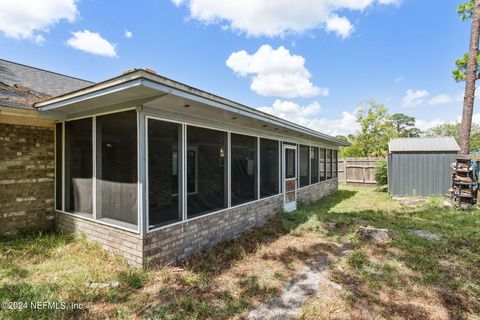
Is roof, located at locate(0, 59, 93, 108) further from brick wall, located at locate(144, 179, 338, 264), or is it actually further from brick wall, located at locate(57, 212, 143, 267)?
brick wall, located at locate(144, 179, 338, 264)

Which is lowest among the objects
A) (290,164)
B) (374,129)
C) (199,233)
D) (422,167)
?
(199,233)

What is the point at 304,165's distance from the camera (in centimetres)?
882

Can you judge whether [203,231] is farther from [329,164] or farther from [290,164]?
[329,164]

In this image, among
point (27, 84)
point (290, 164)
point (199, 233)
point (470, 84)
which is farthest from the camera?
point (470, 84)

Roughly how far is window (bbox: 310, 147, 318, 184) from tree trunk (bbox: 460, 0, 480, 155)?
509cm

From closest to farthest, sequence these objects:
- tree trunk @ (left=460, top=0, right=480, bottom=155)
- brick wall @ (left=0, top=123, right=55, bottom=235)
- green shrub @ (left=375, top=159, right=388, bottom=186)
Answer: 1. brick wall @ (left=0, top=123, right=55, bottom=235)
2. tree trunk @ (left=460, top=0, right=480, bottom=155)
3. green shrub @ (left=375, top=159, right=388, bottom=186)

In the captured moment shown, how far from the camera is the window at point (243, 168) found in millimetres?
5184

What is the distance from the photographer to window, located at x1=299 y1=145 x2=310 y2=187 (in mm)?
8586

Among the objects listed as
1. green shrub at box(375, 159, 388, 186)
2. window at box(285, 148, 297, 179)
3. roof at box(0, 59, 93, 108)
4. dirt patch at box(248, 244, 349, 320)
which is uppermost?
roof at box(0, 59, 93, 108)

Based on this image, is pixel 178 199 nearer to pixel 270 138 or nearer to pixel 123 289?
pixel 123 289

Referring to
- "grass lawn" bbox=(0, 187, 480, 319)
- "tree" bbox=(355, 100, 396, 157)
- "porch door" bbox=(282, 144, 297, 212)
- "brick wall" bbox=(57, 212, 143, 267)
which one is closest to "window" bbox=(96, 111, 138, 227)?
"brick wall" bbox=(57, 212, 143, 267)

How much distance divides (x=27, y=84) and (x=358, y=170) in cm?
1532

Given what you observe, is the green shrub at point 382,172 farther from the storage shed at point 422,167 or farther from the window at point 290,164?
the window at point 290,164

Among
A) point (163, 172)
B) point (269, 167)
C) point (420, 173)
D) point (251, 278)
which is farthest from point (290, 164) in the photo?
point (420, 173)
